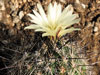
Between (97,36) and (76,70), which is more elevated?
(97,36)

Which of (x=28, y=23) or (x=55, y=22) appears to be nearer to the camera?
(x=55, y=22)

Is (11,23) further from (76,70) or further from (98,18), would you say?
(76,70)

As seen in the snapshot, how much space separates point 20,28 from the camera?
1.88 m

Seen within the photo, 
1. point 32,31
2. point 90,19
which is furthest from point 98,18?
point 32,31

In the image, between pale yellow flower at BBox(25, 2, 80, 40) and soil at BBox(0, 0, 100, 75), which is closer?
pale yellow flower at BBox(25, 2, 80, 40)

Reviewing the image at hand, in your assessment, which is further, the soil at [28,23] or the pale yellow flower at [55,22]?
the soil at [28,23]

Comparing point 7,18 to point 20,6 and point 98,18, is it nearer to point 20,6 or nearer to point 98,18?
point 20,6

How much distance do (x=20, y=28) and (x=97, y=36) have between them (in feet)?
2.32

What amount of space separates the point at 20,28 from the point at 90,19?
656 mm

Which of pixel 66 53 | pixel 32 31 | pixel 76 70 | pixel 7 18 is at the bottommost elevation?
pixel 76 70

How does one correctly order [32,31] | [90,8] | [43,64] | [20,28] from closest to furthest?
1. [43,64]
2. [32,31]
3. [20,28]
4. [90,8]

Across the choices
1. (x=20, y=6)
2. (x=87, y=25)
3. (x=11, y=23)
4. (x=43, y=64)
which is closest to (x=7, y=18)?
(x=11, y=23)

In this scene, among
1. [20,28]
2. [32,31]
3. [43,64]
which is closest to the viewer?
[43,64]

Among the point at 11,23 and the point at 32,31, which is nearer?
the point at 32,31
